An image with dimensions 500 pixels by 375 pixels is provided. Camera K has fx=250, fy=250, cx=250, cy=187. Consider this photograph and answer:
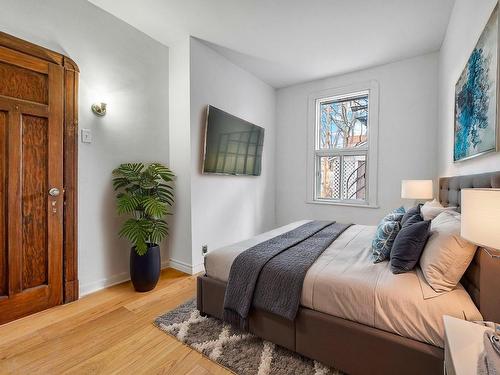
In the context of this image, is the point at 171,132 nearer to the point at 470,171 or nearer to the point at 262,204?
the point at 262,204

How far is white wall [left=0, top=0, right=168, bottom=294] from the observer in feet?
7.08

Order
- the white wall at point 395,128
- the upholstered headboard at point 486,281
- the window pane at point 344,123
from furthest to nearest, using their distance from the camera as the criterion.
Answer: the window pane at point 344,123, the white wall at point 395,128, the upholstered headboard at point 486,281

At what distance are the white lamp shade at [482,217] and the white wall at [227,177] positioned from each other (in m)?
2.45

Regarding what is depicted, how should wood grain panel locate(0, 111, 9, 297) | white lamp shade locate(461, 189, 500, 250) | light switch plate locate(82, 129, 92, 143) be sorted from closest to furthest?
1. white lamp shade locate(461, 189, 500, 250)
2. wood grain panel locate(0, 111, 9, 297)
3. light switch plate locate(82, 129, 92, 143)

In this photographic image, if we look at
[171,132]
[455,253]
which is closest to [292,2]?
[171,132]

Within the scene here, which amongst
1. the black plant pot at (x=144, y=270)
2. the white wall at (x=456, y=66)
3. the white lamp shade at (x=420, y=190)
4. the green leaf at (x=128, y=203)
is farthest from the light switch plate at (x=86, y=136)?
the white lamp shade at (x=420, y=190)

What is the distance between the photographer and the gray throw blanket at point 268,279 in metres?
1.51

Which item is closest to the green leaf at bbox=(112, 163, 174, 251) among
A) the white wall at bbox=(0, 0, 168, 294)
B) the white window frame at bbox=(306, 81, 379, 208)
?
the white wall at bbox=(0, 0, 168, 294)

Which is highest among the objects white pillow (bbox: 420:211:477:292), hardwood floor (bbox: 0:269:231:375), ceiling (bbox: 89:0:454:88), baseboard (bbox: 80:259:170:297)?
ceiling (bbox: 89:0:454:88)

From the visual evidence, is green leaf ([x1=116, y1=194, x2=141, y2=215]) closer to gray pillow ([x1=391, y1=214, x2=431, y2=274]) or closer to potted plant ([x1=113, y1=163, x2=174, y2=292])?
potted plant ([x1=113, y1=163, x2=174, y2=292])

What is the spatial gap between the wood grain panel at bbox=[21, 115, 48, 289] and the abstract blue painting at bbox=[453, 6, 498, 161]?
314 cm

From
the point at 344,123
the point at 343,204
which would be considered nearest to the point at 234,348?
the point at 343,204

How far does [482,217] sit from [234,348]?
59.8 inches

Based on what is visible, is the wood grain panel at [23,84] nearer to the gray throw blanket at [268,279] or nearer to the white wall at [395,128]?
the gray throw blanket at [268,279]
